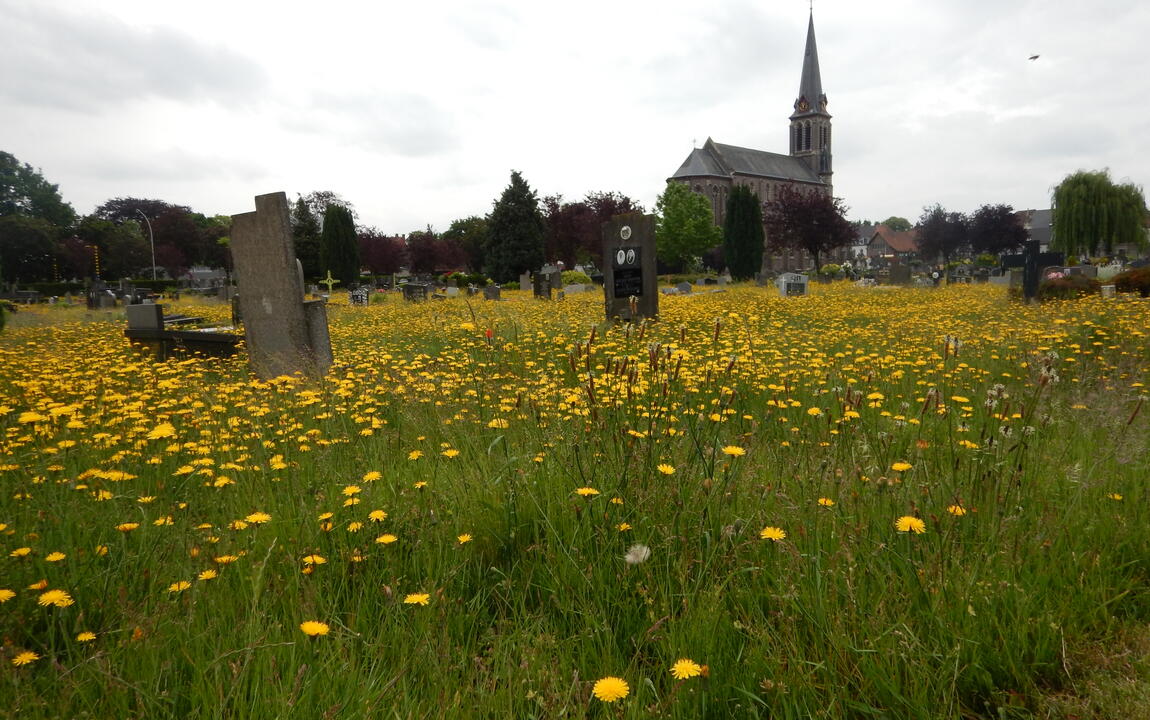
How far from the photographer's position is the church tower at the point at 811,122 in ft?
326

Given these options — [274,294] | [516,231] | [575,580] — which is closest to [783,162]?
[516,231]

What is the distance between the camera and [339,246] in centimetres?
4012

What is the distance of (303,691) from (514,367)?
205 inches

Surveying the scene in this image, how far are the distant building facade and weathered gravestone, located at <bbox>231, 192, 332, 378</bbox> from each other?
270ft

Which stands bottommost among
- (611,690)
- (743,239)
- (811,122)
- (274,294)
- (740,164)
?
(611,690)

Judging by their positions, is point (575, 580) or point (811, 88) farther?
point (811, 88)

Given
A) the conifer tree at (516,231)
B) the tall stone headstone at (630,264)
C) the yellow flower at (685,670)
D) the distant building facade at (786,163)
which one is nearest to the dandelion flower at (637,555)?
the yellow flower at (685,670)

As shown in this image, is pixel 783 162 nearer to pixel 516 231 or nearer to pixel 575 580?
pixel 516 231

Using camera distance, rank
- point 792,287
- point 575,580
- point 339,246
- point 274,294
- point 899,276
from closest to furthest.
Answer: point 575,580
point 274,294
point 792,287
point 899,276
point 339,246

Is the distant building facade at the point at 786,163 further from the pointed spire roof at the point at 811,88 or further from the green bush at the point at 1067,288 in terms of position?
the green bush at the point at 1067,288

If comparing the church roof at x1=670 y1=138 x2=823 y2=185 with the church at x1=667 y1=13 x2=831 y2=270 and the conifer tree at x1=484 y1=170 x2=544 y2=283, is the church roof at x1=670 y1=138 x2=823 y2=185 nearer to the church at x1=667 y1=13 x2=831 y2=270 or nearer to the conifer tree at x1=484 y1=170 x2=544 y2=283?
the church at x1=667 y1=13 x2=831 y2=270

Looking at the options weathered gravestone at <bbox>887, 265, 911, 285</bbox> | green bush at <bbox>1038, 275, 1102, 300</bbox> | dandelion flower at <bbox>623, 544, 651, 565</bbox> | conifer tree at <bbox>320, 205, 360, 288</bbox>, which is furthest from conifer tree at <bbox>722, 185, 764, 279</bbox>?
dandelion flower at <bbox>623, 544, 651, 565</bbox>

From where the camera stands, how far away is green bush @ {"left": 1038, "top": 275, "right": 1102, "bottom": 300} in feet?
49.4

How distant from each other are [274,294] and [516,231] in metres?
37.0
